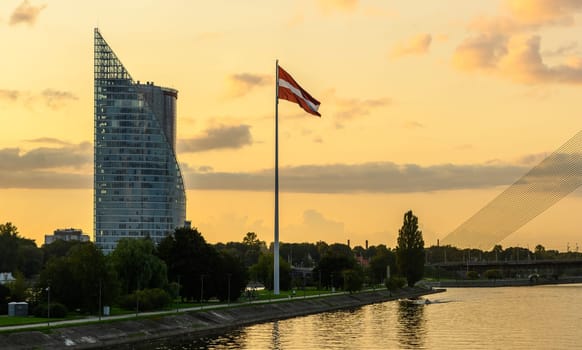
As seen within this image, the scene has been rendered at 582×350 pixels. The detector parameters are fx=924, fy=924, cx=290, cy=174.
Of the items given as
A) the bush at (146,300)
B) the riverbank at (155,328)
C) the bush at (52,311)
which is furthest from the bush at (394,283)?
the bush at (52,311)

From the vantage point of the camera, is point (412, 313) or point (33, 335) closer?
point (33, 335)

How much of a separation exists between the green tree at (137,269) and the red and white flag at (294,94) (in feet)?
96.2

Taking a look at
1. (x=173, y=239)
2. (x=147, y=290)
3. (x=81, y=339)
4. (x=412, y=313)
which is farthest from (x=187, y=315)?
(x=412, y=313)

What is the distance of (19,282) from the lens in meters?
100

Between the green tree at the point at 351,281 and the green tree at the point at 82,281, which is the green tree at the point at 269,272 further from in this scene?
the green tree at the point at 82,281

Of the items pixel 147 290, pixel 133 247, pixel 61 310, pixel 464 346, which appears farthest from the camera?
pixel 133 247

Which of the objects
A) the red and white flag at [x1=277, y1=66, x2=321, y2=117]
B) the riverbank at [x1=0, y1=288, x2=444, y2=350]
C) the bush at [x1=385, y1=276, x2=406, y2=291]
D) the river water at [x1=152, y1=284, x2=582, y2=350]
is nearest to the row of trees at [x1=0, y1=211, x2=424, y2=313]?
the riverbank at [x1=0, y1=288, x2=444, y2=350]

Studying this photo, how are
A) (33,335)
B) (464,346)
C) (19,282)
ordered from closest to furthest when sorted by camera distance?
(33,335) < (464,346) < (19,282)

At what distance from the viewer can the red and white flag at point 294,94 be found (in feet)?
414

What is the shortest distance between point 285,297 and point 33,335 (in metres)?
76.7

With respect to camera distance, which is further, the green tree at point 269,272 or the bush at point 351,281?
the green tree at point 269,272

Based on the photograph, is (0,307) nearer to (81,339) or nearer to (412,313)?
(81,339)

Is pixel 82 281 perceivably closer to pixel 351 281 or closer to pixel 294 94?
pixel 294 94

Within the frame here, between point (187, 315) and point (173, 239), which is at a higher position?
point (173, 239)
